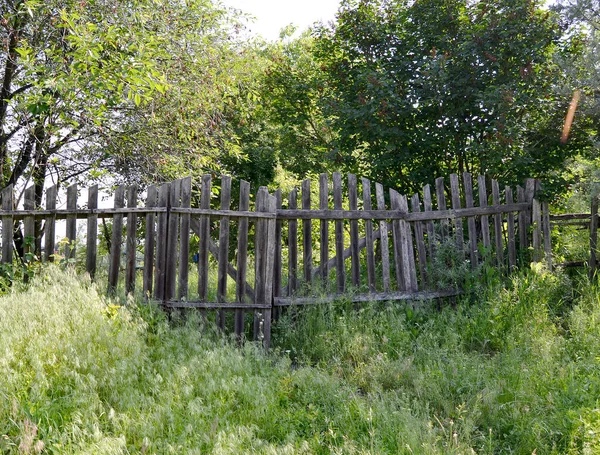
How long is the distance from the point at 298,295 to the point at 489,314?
7.68ft

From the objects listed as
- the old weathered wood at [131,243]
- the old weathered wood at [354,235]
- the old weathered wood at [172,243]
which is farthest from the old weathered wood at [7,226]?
the old weathered wood at [354,235]

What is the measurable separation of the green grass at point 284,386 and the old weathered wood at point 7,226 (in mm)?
689

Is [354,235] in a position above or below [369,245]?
above

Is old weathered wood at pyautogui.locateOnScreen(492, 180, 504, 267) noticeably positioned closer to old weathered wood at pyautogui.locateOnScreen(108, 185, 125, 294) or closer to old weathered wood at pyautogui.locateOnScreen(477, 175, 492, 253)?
old weathered wood at pyautogui.locateOnScreen(477, 175, 492, 253)

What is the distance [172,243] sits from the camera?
6.18 metres

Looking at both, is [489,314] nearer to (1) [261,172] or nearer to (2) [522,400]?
(2) [522,400]

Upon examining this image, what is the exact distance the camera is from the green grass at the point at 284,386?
3549mm

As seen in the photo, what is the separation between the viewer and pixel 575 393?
4168 mm

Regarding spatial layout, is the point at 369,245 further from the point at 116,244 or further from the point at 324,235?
the point at 116,244

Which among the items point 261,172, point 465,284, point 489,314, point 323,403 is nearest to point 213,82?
point 465,284

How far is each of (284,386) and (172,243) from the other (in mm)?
2492

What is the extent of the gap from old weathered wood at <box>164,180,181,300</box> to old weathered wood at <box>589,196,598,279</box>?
6.26 m

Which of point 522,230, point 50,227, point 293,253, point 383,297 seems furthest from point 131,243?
point 522,230

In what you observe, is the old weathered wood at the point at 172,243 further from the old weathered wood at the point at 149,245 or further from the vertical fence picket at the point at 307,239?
the vertical fence picket at the point at 307,239
